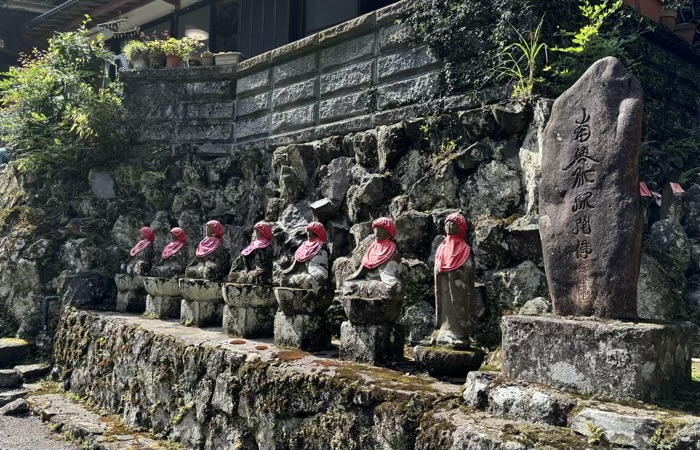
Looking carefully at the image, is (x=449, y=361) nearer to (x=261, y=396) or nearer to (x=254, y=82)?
(x=261, y=396)

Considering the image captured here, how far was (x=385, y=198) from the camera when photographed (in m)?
8.40

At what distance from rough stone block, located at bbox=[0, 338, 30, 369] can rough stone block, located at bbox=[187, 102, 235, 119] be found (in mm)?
5197

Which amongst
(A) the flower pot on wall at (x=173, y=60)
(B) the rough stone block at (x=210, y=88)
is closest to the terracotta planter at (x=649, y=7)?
(B) the rough stone block at (x=210, y=88)

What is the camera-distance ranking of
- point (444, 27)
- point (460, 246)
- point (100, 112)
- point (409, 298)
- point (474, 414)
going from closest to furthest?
1. point (474, 414)
2. point (460, 246)
3. point (409, 298)
4. point (444, 27)
5. point (100, 112)

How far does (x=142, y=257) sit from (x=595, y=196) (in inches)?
313

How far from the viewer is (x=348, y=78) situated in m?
9.66

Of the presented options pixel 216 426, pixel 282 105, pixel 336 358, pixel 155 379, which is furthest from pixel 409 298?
pixel 282 105

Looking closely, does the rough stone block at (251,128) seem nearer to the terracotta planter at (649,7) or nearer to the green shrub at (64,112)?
the green shrub at (64,112)

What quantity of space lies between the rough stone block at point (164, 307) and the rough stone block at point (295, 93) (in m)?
3.84

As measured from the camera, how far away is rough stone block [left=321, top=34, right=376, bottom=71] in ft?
30.7

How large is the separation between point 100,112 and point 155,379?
269 inches

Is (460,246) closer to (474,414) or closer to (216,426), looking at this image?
(474,414)

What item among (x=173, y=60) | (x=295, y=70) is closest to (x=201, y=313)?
(x=295, y=70)

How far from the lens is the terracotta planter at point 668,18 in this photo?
8438 millimetres
